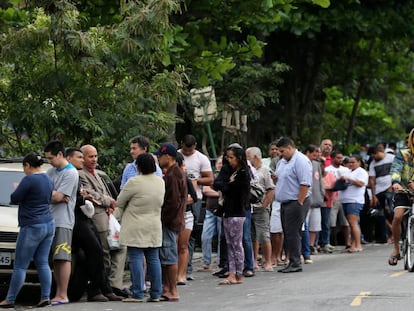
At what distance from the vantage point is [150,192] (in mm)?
13797

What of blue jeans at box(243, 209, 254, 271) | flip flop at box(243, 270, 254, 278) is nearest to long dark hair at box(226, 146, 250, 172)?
blue jeans at box(243, 209, 254, 271)

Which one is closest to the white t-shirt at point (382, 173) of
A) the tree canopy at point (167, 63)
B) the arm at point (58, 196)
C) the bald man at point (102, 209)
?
the tree canopy at point (167, 63)

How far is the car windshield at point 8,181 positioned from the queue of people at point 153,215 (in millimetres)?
1074

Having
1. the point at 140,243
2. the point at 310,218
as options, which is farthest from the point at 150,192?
the point at 310,218

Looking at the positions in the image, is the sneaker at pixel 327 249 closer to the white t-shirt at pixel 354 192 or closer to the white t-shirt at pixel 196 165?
the white t-shirt at pixel 354 192

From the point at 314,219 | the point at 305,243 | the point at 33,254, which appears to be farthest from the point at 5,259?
the point at 314,219

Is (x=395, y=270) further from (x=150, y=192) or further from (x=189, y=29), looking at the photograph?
(x=189, y=29)

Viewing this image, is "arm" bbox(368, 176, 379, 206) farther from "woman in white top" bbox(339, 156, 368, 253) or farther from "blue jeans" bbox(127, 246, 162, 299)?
"blue jeans" bbox(127, 246, 162, 299)

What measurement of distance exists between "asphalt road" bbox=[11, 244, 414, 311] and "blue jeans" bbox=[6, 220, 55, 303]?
351 mm

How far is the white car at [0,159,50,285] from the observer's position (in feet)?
46.0

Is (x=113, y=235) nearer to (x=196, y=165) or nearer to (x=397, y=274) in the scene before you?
(x=196, y=165)

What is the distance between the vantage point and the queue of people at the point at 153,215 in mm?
13570

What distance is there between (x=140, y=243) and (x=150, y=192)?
60 cm

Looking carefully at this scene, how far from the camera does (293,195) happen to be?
17.5 m
